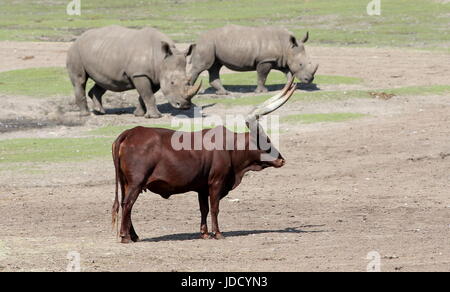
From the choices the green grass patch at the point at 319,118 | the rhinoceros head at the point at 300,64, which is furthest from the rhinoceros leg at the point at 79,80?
the rhinoceros head at the point at 300,64

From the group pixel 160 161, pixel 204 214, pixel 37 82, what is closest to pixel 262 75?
pixel 37 82

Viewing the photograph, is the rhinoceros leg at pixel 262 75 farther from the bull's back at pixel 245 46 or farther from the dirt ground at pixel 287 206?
the dirt ground at pixel 287 206

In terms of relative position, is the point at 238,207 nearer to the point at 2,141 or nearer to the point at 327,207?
the point at 327,207

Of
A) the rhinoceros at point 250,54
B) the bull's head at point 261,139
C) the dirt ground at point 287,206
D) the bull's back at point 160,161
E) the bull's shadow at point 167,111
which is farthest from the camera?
the rhinoceros at point 250,54

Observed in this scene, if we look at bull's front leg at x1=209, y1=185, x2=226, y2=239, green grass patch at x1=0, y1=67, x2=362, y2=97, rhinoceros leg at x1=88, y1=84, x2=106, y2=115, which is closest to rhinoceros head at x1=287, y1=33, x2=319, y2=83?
green grass patch at x1=0, y1=67, x2=362, y2=97

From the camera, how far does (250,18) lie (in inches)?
1917

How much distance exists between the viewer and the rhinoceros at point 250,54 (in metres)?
29.6

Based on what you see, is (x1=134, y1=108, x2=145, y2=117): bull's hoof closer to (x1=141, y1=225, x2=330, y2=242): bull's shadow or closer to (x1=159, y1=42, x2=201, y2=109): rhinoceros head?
(x1=159, y1=42, x2=201, y2=109): rhinoceros head

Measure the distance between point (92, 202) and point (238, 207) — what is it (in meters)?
2.48

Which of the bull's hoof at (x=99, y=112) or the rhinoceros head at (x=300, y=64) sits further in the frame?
the rhinoceros head at (x=300, y=64)

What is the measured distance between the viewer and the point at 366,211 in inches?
653

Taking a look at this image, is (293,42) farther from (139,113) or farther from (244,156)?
(244,156)

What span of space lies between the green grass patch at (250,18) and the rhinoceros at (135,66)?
14.0m
